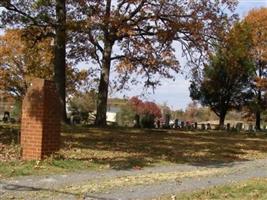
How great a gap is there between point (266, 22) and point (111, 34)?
1051 inches

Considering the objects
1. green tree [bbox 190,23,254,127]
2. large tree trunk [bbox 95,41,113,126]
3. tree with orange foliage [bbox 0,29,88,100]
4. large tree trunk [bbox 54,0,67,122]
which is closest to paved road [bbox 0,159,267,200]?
large tree trunk [bbox 54,0,67,122]

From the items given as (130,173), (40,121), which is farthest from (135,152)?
(130,173)

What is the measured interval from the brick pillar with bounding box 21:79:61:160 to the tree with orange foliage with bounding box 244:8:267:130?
39.8m

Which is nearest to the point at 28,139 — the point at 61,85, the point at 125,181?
the point at 125,181

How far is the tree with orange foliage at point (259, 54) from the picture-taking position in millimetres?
52625

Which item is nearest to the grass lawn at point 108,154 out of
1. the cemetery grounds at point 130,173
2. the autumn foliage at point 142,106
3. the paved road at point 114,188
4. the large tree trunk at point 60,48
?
the cemetery grounds at point 130,173

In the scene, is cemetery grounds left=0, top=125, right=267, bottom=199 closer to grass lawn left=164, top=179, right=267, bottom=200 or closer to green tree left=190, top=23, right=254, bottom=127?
grass lawn left=164, top=179, right=267, bottom=200

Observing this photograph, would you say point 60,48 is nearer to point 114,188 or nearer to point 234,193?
point 114,188

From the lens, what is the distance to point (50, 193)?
10.1 m

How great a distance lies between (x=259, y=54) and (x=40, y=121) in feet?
138

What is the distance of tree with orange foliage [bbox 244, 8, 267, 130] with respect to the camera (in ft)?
173

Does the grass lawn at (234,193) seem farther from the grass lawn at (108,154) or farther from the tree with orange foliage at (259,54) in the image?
the tree with orange foliage at (259,54)

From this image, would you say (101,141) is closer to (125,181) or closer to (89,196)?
(125,181)

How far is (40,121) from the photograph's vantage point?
14.0 meters
